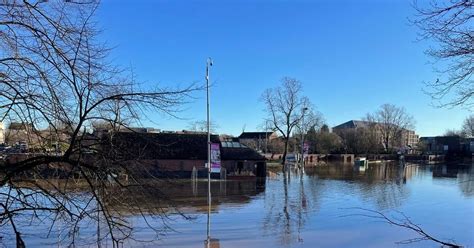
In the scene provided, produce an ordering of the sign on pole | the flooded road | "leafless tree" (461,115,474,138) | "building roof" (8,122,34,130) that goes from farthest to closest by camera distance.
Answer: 1. "leafless tree" (461,115,474,138)
2. the sign on pole
3. the flooded road
4. "building roof" (8,122,34,130)

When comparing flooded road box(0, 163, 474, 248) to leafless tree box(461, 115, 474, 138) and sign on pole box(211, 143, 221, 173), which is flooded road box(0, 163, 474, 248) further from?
leafless tree box(461, 115, 474, 138)

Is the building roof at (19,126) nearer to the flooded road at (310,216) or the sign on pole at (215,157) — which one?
the flooded road at (310,216)

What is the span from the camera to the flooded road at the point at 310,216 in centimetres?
2009

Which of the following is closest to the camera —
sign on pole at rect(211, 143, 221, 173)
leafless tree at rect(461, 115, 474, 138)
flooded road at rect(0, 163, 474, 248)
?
flooded road at rect(0, 163, 474, 248)

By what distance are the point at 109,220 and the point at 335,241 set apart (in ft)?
52.1

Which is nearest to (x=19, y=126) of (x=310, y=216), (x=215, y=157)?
(x=310, y=216)

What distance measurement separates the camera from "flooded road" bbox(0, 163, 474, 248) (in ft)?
65.9

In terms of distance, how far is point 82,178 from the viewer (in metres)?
6.53

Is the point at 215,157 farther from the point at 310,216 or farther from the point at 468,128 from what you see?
the point at 468,128

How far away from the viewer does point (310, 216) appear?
27.6 metres

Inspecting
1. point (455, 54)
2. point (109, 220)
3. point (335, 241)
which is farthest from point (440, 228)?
point (109, 220)

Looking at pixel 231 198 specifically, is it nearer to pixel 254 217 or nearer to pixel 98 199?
pixel 254 217

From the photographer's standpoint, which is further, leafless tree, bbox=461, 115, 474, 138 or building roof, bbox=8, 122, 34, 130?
leafless tree, bbox=461, 115, 474, 138

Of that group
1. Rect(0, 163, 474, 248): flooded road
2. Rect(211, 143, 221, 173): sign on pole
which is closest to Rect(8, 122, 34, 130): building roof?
Rect(0, 163, 474, 248): flooded road
